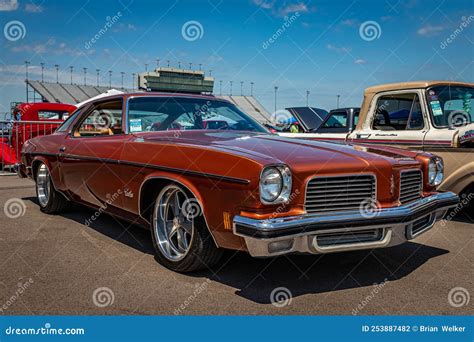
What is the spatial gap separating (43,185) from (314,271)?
394 centimetres

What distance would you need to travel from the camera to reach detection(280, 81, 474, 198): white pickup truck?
17.4ft

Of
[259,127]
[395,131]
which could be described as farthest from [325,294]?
[395,131]

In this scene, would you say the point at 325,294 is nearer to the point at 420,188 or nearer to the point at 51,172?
the point at 420,188

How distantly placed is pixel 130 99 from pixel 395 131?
3415mm

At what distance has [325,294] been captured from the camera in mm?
3172

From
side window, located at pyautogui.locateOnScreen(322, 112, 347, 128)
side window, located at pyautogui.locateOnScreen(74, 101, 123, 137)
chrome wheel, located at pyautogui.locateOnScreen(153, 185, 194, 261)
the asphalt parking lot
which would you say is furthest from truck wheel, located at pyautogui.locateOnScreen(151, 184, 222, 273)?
side window, located at pyautogui.locateOnScreen(322, 112, 347, 128)

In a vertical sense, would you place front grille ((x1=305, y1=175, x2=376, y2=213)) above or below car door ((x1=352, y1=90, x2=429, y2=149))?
below

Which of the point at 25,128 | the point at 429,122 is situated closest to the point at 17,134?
the point at 25,128

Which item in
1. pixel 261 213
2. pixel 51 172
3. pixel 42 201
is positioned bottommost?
pixel 42 201

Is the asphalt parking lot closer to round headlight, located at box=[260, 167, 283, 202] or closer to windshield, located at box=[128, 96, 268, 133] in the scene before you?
round headlight, located at box=[260, 167, 283, 202]

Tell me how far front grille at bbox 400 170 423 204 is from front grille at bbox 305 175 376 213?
40 centimetres

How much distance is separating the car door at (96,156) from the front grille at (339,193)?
1.75 metres

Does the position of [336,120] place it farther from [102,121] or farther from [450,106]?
[102,121]

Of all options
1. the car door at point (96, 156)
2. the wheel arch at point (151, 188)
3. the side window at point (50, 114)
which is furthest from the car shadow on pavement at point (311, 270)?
the side window at point (50, 114)
